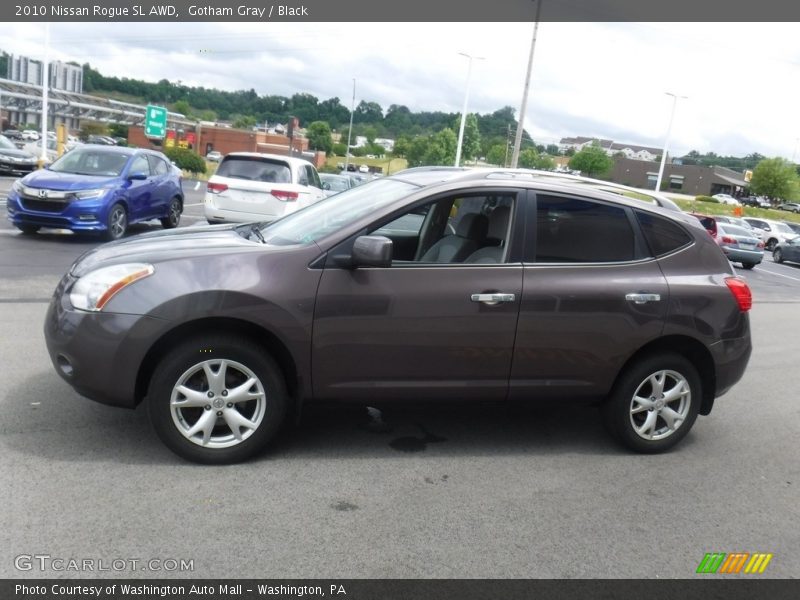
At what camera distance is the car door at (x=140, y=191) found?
12.9 metres

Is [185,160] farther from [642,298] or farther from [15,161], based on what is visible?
[642,298]

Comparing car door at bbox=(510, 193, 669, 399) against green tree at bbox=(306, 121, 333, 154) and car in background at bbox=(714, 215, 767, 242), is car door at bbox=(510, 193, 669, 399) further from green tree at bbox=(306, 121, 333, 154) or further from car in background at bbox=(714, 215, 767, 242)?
green tree at bbox=(306, 121, 333, 154)

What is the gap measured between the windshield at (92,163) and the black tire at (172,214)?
5.94ft

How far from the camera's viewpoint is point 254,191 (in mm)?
12953

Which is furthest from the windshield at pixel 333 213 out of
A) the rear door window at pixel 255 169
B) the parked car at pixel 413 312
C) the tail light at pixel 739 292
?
the rear door window at pixel 255 169

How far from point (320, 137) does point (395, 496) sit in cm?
10257

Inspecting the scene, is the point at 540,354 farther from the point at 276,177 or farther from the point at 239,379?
the point at 276,177

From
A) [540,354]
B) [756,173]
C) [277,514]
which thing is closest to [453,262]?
[540,354]

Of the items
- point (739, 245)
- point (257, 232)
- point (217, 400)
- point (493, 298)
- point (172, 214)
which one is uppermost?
point (257, 232)

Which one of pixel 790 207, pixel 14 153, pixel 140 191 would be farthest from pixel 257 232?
pixel 790 207

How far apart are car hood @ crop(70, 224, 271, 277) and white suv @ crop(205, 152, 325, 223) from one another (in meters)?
A: 8.24

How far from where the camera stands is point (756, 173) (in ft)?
324

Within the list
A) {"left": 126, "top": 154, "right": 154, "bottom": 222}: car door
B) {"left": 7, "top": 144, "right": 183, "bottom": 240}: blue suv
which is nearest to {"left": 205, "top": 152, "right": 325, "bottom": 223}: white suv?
{"left": 126, "top": 154, "right": 154, "bottom": 222}: car door

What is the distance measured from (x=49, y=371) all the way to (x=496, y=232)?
348 centimetres
